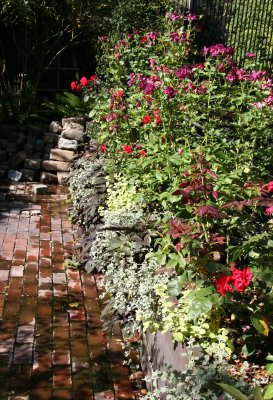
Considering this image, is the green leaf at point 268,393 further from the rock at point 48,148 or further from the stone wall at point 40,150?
the rock at point 48,148

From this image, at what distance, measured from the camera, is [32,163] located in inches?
347

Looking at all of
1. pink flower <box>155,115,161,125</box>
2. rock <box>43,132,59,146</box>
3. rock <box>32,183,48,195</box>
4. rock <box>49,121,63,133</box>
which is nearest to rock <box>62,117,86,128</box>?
rock <box>49,121,63,133</box>

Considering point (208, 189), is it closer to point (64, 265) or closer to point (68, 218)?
point (64, 265)

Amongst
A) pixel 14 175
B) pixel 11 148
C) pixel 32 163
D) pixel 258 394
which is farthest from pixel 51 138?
pixel 258 394

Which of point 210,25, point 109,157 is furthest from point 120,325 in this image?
point 210,25

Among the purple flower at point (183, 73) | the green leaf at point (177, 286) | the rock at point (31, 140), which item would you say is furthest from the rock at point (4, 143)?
the green leaf at point (177, 286)

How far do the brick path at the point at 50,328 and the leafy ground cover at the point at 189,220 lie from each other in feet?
0.94

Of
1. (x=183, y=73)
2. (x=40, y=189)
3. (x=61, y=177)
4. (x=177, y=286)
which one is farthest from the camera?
(x=61, y=177)

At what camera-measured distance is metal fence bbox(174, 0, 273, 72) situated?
903cm

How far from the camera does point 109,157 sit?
21.1 ft

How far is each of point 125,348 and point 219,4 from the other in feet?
22.6

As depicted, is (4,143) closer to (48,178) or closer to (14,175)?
(14,175)

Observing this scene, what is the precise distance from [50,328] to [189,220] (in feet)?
4.87

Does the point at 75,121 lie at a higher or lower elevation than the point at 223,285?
lower
